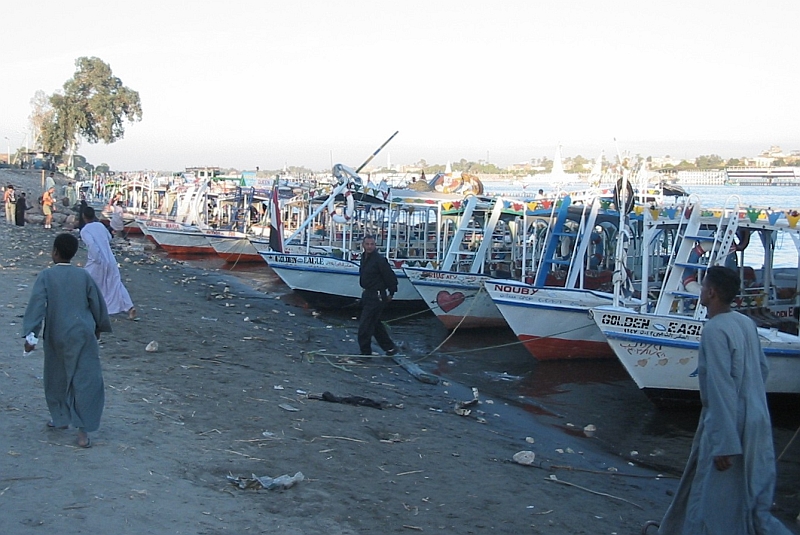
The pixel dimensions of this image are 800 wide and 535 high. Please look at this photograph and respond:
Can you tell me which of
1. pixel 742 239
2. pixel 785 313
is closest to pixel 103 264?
pixel 742 239

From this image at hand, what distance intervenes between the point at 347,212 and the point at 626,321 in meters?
10.3

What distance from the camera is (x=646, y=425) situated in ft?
35.2

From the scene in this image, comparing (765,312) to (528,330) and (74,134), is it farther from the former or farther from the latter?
(74,134)

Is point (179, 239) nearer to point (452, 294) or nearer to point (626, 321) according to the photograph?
point (452, 294)

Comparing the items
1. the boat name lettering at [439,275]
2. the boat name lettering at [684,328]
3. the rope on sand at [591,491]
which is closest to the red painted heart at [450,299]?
the boat name lettering at [439,275]

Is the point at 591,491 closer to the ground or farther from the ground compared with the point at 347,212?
closer to the ground

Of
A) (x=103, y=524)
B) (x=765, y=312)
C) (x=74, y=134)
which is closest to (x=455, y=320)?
(x=765, y=312)

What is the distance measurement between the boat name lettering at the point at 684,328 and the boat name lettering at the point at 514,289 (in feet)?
11.7

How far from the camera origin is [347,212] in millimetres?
20047

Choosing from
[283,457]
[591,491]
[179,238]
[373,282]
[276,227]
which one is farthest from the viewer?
[179,238]

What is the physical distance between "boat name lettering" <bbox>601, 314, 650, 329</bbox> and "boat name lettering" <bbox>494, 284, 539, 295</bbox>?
298 centimetres

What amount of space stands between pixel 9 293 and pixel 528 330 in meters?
8.90

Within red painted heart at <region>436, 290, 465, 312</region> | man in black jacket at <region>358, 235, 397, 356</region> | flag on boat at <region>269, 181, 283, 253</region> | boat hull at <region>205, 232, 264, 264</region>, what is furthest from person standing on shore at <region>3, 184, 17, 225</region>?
man in black jacket at <region>358, 235, 397, 356</region>

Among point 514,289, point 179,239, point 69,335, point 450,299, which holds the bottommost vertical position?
point 179,239
